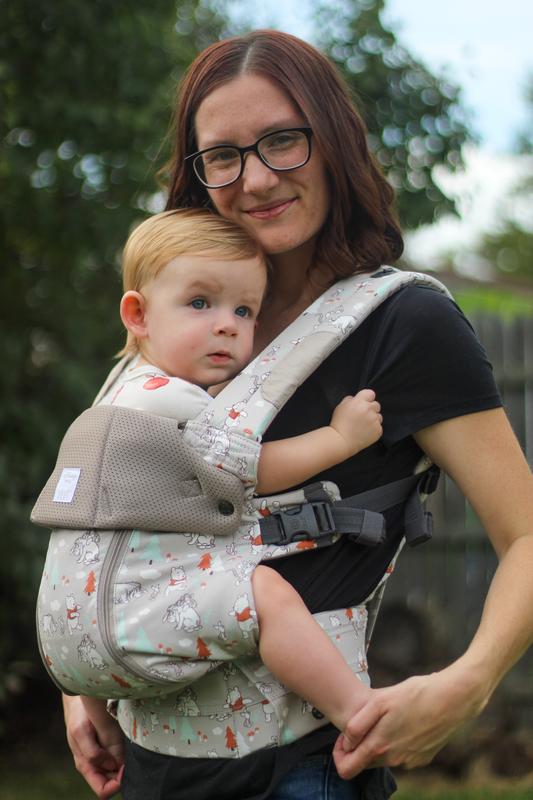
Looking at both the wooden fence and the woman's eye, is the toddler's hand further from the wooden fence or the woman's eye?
the wooden fence

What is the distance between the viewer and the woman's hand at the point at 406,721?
6.45ft

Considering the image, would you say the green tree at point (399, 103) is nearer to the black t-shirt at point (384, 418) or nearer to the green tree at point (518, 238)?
the black t-shirt at point (384, 418)

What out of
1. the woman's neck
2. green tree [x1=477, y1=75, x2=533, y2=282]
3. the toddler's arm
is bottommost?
green tree [x1=477, y1=75, x2=533, y2=282]

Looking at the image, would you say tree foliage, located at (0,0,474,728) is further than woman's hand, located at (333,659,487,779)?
Yes

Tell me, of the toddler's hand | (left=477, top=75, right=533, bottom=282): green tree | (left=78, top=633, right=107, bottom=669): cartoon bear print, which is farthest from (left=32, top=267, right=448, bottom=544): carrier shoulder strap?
(left=477, top=75, right=533, bottom=282): green tree

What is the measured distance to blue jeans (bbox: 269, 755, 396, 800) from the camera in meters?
2.07

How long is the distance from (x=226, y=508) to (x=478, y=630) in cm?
54

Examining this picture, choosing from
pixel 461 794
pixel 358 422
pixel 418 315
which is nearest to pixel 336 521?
pixel 358 422

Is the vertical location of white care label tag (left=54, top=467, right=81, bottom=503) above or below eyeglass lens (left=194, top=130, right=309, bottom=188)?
below

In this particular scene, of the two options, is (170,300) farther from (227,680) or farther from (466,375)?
(227,680)

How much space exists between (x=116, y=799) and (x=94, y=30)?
3.83 metres

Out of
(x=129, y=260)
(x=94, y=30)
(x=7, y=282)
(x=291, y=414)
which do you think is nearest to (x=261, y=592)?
(x=291, y=414)

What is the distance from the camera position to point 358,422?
2096 mm

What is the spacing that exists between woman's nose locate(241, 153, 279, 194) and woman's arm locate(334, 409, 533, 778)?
0.64 m
